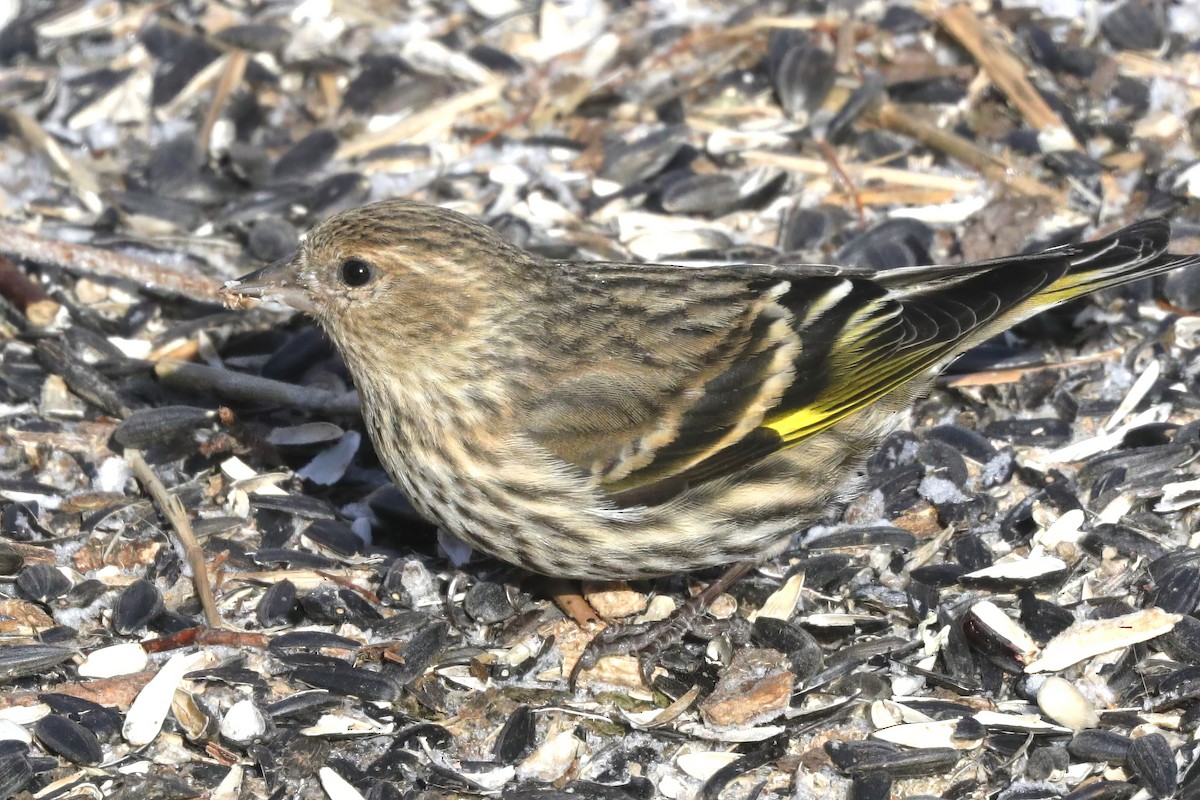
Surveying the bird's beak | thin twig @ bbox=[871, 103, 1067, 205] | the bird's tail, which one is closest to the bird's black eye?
the bird's beak

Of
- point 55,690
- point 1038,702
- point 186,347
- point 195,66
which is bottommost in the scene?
point 1038,702

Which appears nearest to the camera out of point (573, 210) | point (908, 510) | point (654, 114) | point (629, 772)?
point (629, 772)

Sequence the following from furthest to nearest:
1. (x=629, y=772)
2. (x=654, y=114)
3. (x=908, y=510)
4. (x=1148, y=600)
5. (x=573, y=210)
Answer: (x=654, y=114)
(x=573, y=210)
(x=908, y=510)
(x=1148, y=600)
(x=629, y=772)

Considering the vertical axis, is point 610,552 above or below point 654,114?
below

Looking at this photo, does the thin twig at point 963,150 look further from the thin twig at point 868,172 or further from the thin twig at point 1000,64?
Answer: the thin twig at point 1000,64

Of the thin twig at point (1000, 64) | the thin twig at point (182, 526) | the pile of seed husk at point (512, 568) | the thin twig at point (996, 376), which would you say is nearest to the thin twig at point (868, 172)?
the pile of seed husk at point (512, 568)

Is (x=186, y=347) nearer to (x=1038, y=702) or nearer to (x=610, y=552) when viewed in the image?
(x=610, y=552)

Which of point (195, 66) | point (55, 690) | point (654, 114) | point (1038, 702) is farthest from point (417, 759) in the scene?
point (195, 66)

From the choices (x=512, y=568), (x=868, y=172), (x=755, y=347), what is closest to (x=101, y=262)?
(x=512, y=568)

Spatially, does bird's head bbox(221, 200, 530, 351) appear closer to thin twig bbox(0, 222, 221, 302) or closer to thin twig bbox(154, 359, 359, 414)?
thin twig bbox(154, 359, 359, 414)
